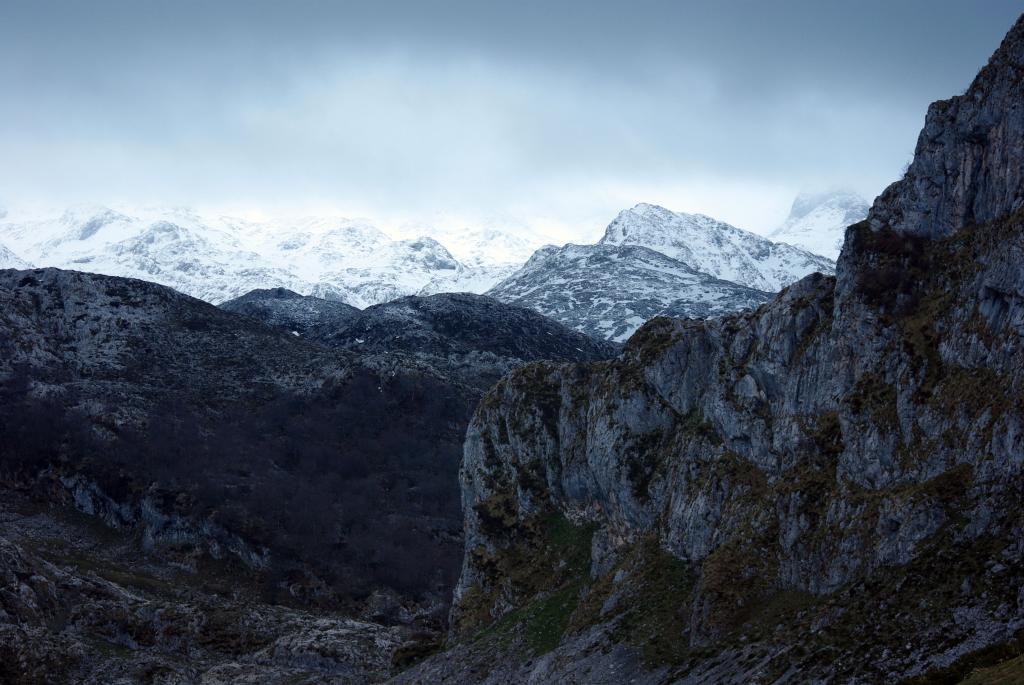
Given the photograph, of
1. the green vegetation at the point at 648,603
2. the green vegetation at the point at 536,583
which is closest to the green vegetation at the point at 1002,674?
the green vegetation at the point at 648,603

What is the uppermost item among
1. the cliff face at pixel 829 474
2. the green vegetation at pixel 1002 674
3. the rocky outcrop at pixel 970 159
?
the rocky outcrop at pixel 970 159

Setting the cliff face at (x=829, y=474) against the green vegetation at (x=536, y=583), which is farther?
the green vegetation at (x=536, y=583)

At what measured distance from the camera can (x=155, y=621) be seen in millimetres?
122875

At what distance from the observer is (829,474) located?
6400cm

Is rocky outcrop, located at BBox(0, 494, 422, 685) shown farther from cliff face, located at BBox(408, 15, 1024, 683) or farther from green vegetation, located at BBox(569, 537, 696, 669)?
green vegetation, located at BBox(569, 537, 696, 669)

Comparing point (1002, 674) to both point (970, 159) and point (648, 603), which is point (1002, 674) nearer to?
point (648, 603)

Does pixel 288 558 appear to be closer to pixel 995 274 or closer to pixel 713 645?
pixel 713 645

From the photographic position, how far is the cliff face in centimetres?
5184

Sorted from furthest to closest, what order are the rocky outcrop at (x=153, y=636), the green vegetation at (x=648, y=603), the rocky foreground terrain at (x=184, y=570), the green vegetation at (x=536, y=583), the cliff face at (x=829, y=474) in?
the rocky foreground terrain at (x=184, y=570), the rocky outcrop at (x=153, y=636), the green vegetation at (x=536, y=583), the green vegetation at (x=648, y=603), the cliff face at (x=829, y=474)

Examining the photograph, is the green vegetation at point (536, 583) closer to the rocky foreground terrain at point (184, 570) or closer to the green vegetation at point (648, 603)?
the green vegetation at point (648, 603)

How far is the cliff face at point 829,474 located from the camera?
5184 cm

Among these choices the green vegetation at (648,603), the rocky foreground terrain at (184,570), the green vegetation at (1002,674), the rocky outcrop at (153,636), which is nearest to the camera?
the green vegetation at (1002,674)

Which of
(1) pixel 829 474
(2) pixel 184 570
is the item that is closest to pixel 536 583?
(1) pixel 829 474

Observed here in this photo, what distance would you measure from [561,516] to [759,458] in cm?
2902
